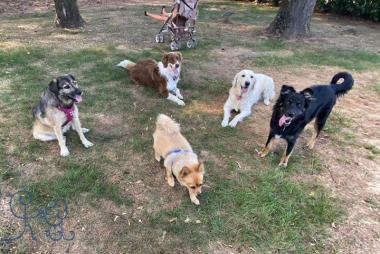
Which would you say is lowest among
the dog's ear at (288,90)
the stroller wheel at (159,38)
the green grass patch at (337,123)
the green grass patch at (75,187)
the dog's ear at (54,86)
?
the green grass patch at (75,187)

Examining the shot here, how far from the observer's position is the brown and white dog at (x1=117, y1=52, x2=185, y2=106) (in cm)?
586

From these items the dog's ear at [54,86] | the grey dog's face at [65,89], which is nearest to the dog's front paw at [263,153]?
the grey dog's face at [65,89]

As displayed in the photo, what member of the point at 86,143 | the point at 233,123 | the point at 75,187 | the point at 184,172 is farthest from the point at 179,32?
the point at 184,172

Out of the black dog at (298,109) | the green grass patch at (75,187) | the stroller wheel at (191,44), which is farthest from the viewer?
the stroller wheel at (191,44)

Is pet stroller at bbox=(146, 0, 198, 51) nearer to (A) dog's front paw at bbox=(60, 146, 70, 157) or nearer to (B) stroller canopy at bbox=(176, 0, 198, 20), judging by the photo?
(B) stroller canopy at bbox=(176, 0, 198, 20)

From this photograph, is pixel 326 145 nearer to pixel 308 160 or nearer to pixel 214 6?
pixel 308 160

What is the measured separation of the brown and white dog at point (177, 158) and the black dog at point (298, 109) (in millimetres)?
1259

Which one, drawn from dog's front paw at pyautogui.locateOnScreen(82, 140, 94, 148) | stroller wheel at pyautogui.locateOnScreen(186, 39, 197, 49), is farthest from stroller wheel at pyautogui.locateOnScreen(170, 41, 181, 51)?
dog's front paw at pyautogui.locateOnScreen(82, 140, 94, 148)

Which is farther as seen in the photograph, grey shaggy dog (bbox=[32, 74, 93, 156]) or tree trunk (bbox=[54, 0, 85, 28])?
tree trunk (bbox=[54, 0, 85, 28])

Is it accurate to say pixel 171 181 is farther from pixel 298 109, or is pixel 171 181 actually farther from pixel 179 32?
pixel 179 32

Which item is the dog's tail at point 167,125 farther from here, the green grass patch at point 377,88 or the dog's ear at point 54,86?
the green grass patch at point 377,88

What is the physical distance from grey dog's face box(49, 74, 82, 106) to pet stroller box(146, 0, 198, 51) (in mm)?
4499

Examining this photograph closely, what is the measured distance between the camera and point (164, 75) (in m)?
5.94

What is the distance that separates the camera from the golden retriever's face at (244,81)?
17.5ft
